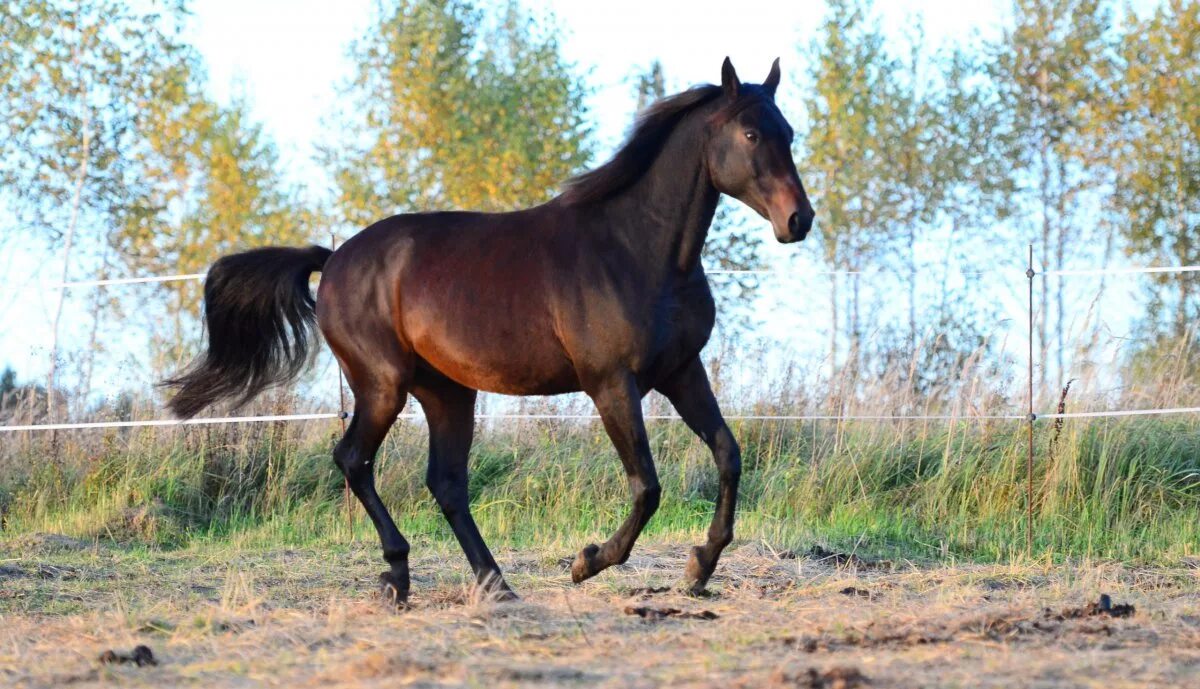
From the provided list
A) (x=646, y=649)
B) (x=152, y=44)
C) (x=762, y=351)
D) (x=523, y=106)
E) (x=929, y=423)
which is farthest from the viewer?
(x=523, y=106)

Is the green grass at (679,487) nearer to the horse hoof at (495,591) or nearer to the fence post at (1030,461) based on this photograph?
the fence post at (1030,461)

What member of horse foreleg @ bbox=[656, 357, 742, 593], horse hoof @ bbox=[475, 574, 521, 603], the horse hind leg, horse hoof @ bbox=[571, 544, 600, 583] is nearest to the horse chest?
horse foreleg @ bbox=[656, 357, 742, 593]

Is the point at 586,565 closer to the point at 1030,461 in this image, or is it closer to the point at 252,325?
the point at 252,325

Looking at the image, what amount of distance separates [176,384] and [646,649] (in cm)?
345

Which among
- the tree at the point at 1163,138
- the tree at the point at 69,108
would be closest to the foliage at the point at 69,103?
the tree at the point at 69,108

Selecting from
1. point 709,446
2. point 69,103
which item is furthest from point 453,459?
point 69,103

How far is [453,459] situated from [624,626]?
1.63m

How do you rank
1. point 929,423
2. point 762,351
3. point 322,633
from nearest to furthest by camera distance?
point 322,633 → point 929,423 → point 762,351

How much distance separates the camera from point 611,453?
29.6 feet

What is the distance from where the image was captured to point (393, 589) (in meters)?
5.29

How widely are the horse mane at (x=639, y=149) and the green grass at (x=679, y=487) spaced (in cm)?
221

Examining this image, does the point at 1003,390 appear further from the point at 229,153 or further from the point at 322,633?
the point at 229,153

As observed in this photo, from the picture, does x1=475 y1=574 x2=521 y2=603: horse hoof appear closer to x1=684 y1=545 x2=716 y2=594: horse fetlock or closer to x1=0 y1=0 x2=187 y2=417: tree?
x1=684 y1=545 x2=716 y2=594: horse fetlock

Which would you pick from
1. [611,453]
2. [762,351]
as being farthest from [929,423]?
[611,453]
